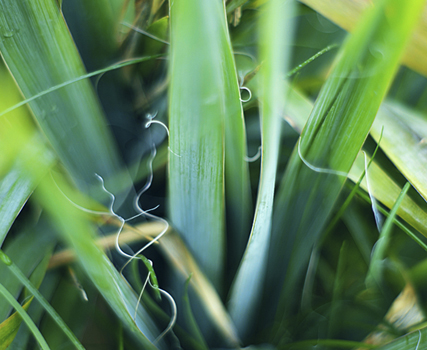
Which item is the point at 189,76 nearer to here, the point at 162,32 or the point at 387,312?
the point at 162,32

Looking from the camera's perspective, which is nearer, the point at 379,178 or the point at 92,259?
the point at 92,259

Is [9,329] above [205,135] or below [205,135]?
below

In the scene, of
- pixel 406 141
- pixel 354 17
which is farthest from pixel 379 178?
pixel 354 17

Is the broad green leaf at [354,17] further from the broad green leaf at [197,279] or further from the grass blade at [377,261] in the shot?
the broad green leaf at [197,279]

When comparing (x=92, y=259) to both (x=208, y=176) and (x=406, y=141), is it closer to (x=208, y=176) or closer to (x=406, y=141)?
(x=208, y=176)

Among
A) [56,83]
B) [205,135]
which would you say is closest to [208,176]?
[205,135]

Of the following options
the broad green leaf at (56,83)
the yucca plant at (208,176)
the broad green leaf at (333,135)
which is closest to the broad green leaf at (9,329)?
the yucca plant at (208,176)

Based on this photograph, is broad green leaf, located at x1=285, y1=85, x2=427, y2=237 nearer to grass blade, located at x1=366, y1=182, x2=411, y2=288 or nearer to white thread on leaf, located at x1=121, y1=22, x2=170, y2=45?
grass blade, located at x1=366, y1=182, x2=411, y2=288
